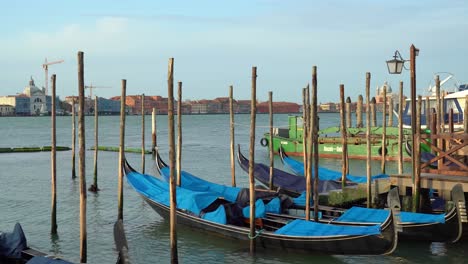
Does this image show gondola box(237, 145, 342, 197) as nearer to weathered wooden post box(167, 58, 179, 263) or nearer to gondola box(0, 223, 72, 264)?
weathered wooden post box(167, 58, 179, 263)

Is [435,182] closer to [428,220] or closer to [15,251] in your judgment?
[428,220]

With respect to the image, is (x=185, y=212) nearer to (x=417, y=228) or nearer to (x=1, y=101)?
(x=417, y=228)

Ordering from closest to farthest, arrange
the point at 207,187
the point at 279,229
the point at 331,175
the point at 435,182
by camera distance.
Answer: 1. the point at 279,229
2. the point at 435,182
3. the point at 207,187
4. the point at 331,175

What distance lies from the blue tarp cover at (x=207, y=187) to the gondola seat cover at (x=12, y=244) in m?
4.63

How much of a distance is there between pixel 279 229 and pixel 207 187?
368 centimetres

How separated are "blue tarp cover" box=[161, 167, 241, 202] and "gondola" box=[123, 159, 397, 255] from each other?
997 mm

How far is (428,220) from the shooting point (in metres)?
9.70

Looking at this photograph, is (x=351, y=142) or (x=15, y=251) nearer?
(x=15, y=251)

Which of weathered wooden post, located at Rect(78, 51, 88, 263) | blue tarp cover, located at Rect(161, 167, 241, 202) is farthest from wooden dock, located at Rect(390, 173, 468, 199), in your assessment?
weathered wooden post, located at Rect(78, 51, 88, 263)

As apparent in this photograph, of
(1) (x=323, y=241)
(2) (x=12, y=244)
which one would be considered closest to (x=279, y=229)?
(1) (x=323, y=241)

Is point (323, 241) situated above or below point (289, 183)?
below

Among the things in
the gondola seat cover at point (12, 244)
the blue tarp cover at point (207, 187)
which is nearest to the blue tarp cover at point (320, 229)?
the blue tarp cover at point (207, 187)

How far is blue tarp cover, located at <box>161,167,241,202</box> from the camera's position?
1234 cm

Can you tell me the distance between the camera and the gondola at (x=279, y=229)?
8500mm
